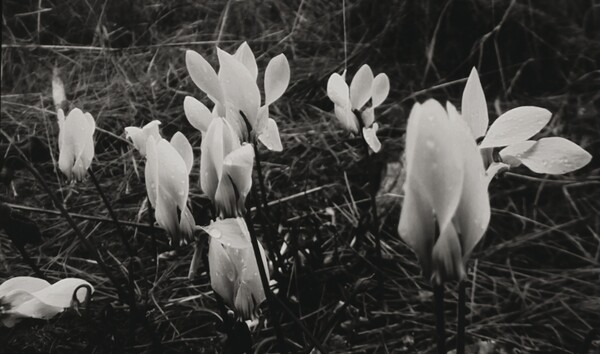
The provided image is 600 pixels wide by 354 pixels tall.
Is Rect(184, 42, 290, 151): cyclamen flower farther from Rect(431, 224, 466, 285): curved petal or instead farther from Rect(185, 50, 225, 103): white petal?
Rect(431, 224, 466, 285): curved petal

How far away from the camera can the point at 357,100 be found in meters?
1.40

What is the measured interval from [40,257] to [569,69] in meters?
2.33

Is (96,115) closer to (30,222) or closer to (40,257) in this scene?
(40,257)

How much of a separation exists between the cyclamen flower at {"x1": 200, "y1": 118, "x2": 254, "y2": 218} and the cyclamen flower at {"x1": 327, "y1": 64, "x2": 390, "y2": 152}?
0.53 metres

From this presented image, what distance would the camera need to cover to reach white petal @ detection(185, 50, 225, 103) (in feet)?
3.41

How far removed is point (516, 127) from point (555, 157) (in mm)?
74

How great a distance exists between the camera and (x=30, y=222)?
1.15m

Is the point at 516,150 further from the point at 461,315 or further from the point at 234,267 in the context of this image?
the point at 234,267

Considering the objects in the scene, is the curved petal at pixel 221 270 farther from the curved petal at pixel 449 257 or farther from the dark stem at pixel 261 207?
the curved petal at pixel 449 257

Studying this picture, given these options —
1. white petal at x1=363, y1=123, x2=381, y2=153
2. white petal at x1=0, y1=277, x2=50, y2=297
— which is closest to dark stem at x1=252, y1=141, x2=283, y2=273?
white petal at x1=363, y1=123, x2=381, y2=153

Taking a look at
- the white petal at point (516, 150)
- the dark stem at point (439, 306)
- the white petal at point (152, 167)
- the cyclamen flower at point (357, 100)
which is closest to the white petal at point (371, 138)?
the cyclamen flower at point (357, 100)

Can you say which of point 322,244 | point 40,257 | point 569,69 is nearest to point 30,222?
point 40,257

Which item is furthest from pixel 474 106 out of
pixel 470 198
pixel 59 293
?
pixel 59 293

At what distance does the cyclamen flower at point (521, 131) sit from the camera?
2.72 feet
